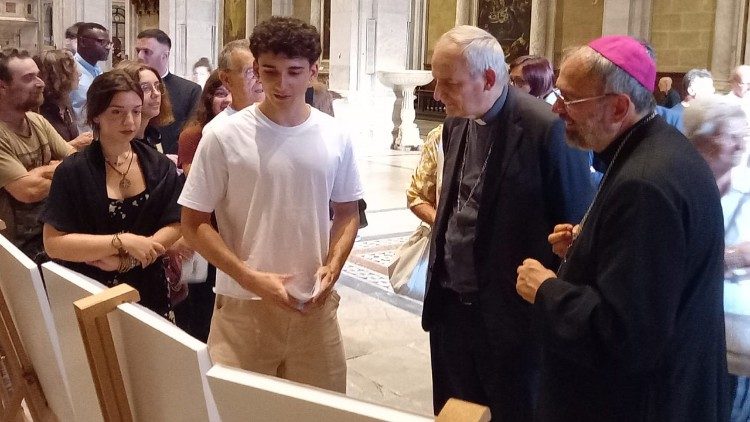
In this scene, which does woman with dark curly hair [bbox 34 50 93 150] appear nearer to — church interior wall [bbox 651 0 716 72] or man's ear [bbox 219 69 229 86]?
man's ear [bbox 219 69 229 86]

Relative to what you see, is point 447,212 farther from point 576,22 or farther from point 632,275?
point 576,22

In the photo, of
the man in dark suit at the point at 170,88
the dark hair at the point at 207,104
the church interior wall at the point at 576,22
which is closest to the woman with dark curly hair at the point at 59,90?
the man in dark suit at the point at 170,88

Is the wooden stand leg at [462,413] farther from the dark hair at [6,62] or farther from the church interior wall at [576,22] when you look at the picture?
the church interior wall at [576,22]

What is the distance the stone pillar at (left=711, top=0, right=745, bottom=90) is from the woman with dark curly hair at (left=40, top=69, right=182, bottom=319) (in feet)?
43.4

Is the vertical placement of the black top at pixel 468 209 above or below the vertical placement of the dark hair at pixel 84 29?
below

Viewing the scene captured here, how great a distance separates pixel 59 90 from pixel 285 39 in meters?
2.49

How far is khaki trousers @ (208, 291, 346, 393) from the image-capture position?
2479 mm

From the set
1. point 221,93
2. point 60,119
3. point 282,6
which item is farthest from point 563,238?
point 282,6

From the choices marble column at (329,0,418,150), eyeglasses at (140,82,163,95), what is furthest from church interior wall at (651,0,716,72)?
eyeglasses at (140,82,163,95)

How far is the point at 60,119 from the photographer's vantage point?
429cm

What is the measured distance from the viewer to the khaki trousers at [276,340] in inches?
97.6

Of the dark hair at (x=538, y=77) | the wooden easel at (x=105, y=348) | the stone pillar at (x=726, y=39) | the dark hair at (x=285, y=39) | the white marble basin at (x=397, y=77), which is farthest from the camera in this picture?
the stone pillar at (x=726, y=39)

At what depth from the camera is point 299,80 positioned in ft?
7.72

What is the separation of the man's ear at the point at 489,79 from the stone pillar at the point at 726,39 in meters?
12.9
